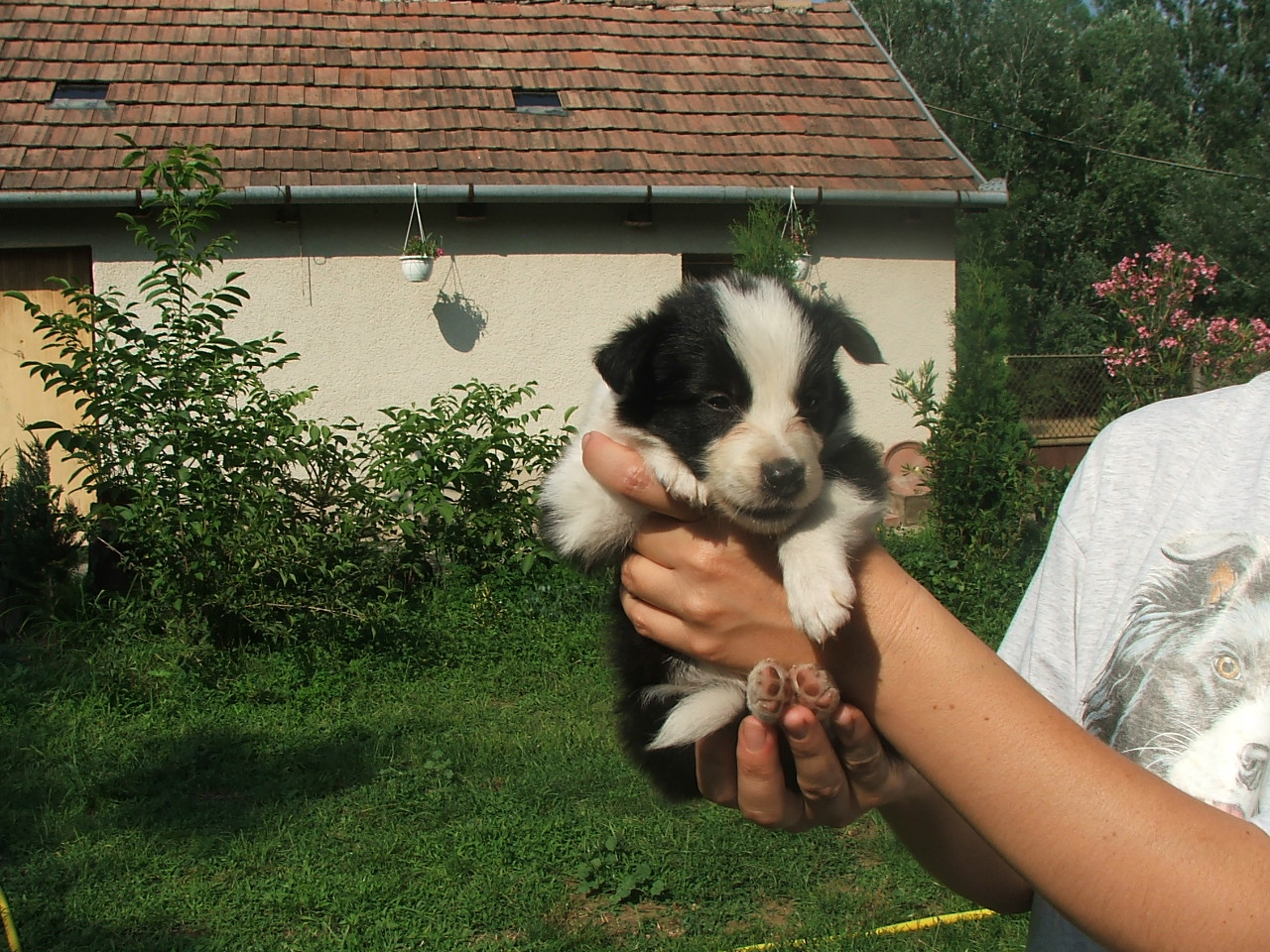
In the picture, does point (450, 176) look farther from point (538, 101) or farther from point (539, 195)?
point (538, 101)

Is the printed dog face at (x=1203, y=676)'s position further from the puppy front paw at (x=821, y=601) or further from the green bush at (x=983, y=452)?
the green bush at (x=983, y=452)

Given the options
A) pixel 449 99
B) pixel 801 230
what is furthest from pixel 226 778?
pixel 449 99

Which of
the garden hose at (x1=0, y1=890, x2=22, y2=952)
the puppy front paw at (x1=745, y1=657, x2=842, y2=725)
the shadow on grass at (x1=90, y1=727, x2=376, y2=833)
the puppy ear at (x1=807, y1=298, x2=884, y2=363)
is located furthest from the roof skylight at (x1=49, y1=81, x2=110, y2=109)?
the puppy front paw at (x1=745, y1=657, x2=842, y2=725)

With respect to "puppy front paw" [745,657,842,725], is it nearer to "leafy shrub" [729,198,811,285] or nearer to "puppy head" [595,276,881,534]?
"puppy head" [595,276,881,534]

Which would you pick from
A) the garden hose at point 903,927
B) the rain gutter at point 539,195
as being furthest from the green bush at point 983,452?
the garden hose at point 903,927

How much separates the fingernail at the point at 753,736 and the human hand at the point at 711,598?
0.09 m

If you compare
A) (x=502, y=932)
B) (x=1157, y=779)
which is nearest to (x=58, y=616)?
(x=502, y=932)

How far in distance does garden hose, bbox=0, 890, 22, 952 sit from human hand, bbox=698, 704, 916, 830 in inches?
99.8

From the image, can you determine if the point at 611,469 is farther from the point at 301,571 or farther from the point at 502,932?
the point at 301,571

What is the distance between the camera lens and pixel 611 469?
1.86 m

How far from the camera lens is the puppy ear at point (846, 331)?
224 cm

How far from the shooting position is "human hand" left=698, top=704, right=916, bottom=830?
159 cm

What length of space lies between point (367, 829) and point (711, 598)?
2.80m

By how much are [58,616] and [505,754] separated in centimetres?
285
